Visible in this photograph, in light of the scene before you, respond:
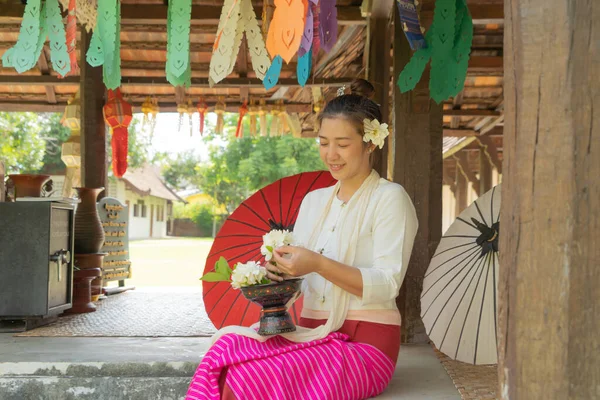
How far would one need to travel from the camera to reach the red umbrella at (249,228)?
10.6 ft

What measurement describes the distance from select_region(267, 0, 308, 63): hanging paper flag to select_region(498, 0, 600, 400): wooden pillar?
992 millimetres

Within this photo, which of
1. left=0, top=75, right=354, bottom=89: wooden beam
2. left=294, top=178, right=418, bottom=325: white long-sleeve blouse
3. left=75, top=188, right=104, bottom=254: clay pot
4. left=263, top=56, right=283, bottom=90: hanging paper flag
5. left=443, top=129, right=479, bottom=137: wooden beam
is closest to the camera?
left=294, top=178, right=418, bottom=325: white long-sleeve blouse

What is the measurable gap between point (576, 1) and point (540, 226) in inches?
21.6

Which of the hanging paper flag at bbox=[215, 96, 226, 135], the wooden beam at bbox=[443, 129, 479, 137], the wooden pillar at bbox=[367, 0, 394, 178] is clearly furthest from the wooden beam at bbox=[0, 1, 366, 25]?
the wooden beam at bbox=[443, 129, 479, 137]

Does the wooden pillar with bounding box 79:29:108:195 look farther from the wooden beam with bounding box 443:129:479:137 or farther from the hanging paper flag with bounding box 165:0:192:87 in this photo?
the wooden beam with bounding box 443:129:479:137

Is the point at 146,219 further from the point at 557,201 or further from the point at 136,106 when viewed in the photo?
the point at 557,201

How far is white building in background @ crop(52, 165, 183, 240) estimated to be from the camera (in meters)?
26.5

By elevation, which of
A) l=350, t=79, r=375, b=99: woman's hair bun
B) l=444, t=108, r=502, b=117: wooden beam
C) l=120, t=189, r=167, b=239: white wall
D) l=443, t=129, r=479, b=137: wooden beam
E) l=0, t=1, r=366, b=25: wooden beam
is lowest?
l=120, t=189, r=167, b=239: white wall

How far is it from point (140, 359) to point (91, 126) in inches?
128

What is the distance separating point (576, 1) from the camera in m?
1.57

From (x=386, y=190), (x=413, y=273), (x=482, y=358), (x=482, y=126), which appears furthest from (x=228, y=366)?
(x=482, y=126)

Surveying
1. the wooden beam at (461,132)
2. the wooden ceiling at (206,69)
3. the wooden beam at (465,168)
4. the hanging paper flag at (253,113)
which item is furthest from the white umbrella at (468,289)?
the wooden beam at (465,168)

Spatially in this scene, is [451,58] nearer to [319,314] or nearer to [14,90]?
[319,314]

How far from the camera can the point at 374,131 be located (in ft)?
7.97
